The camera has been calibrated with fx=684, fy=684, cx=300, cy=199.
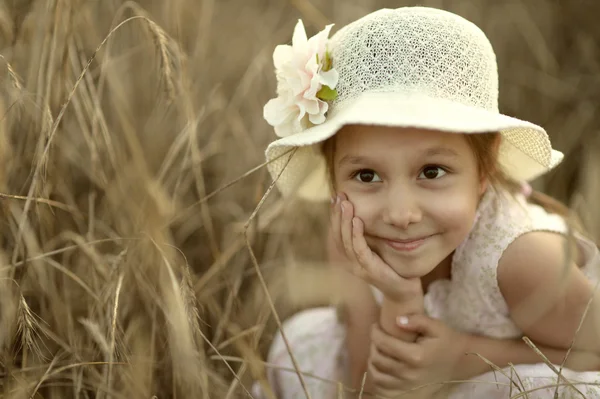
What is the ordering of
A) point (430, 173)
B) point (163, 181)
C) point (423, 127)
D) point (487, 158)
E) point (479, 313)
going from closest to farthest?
point (423, 127), point (430, 173), point (487, 158), point (479, 313), point (163, 181)

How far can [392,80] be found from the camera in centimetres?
117

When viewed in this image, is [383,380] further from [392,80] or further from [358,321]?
[392,80]

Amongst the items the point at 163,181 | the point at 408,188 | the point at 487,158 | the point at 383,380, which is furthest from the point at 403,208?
the point at 163,181

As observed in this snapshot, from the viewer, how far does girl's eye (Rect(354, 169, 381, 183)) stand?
1.19 metres

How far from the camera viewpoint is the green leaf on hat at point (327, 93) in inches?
48.2

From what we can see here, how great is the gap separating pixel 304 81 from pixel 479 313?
617 mm

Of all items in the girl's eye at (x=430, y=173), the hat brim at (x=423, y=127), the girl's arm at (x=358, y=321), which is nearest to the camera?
the hat brim at (x=423, y=127)

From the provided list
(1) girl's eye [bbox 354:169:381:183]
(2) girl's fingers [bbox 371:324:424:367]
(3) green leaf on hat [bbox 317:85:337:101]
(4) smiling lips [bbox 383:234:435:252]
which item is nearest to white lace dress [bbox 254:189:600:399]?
(2) girl's fingers [bbox 371:324:424:367]

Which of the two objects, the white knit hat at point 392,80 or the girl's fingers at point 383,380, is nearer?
the white knit hat at point 392,80

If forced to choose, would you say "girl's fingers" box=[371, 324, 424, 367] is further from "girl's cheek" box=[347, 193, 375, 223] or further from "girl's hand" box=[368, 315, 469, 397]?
"girl's cheek" box=[347, 193, 375, 223]

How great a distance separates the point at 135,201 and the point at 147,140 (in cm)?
34

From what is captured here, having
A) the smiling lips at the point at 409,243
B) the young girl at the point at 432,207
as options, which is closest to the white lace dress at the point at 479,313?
the young girl at the point at 432,207

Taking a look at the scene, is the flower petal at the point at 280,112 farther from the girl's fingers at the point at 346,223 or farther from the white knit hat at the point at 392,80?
the girl's fingers at the point at 346,223

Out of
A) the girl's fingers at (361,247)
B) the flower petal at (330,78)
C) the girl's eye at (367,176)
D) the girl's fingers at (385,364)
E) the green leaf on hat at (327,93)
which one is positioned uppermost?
the flower petal at (330,78)
